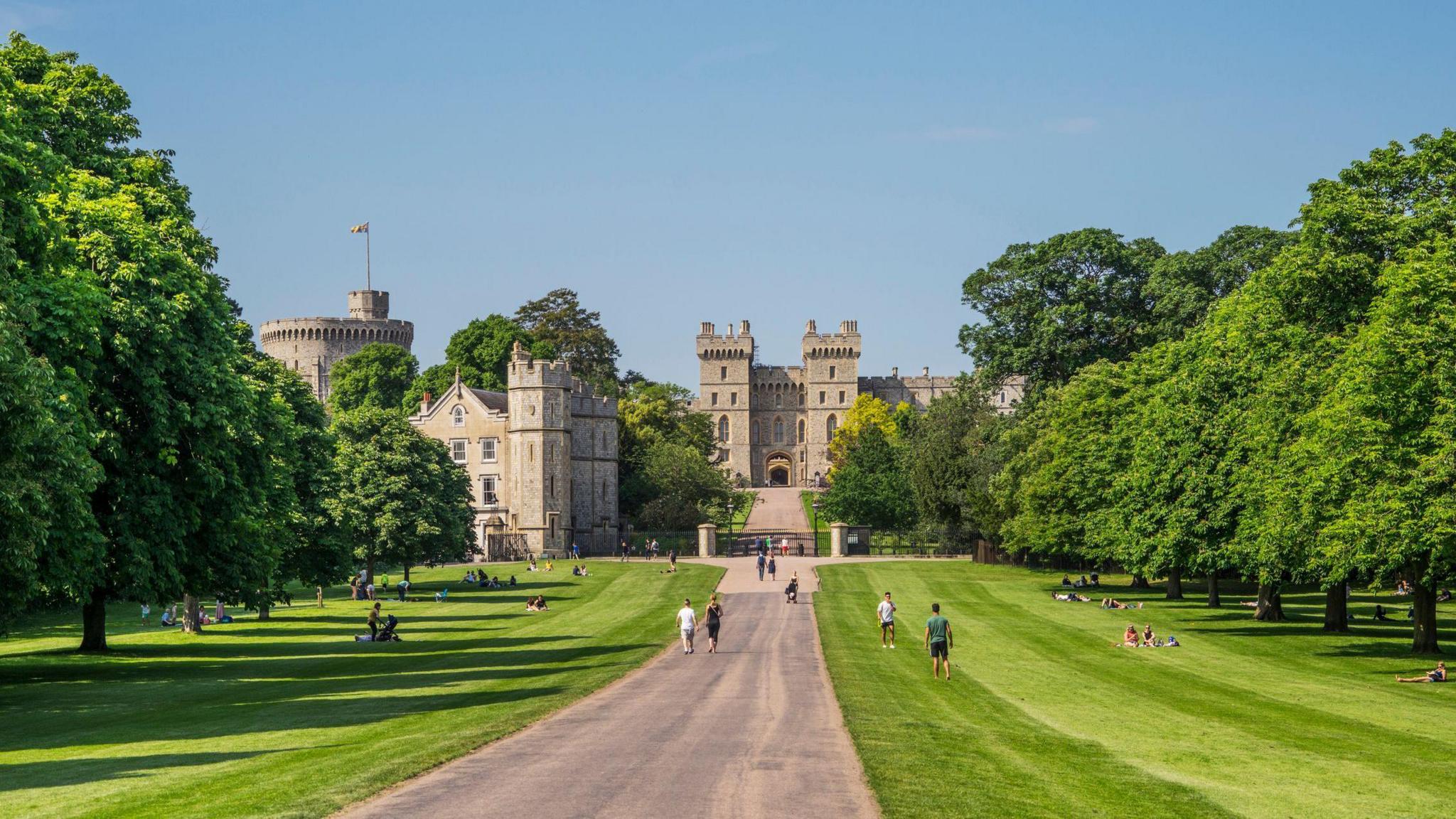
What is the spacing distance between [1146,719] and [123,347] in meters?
22.0

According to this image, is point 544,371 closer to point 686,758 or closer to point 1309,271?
point 1309,271

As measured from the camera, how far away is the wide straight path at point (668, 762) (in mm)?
15336

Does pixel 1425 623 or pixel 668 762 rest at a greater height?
pixel 1425 623

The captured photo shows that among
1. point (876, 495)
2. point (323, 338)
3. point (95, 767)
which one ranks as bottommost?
point (95, 767)

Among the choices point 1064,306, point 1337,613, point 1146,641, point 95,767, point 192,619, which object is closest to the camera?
point 95,767

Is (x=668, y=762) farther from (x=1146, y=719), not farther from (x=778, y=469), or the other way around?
(x=778, y=469)

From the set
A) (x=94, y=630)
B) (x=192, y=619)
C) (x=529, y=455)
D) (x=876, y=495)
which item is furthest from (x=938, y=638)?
(x=876, y=495)

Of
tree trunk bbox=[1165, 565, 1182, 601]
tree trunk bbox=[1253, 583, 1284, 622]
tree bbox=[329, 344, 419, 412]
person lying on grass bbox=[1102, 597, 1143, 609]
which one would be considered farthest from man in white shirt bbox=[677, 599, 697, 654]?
tree bbox=[329, 344, 419, 412]

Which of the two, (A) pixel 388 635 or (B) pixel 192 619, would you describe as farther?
(B) pixel 192 619

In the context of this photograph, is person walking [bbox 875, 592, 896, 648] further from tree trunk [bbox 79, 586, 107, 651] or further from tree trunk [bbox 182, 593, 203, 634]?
tree trunk [bbox 182, 593, 203, 634]

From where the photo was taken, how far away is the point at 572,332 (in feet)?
434

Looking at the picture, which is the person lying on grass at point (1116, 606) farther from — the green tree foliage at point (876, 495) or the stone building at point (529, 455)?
the stone building at point (529, 455)

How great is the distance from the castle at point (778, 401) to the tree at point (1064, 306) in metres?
96.2

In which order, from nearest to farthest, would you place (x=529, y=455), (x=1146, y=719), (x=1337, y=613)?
(x=1146, y=719)
(x=1337, y=613)
(x=529, y=455)
